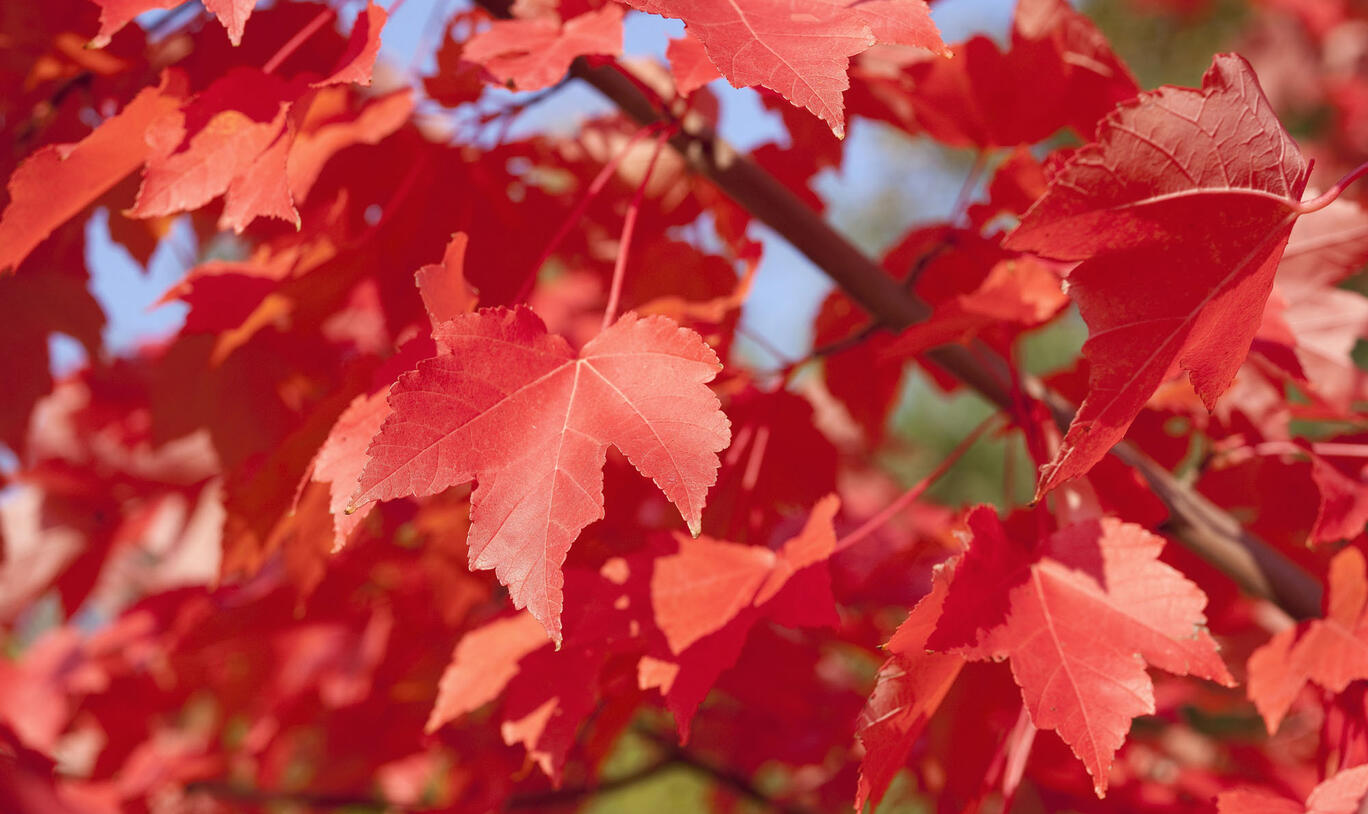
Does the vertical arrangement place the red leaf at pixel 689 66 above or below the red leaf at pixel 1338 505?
above

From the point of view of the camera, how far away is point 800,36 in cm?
41

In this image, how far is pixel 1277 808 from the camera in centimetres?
47

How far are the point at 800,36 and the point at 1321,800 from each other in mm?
454

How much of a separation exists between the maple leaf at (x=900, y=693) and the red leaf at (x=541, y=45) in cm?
34

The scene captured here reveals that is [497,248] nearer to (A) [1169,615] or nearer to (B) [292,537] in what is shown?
(B) [292,537]

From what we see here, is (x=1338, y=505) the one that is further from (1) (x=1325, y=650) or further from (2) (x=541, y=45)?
(2) (x=541, y=45)

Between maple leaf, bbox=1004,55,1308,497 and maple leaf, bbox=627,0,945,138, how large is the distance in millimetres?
95

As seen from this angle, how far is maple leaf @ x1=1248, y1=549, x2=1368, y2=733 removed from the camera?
1.81 ft

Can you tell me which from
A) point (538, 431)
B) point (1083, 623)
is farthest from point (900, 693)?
point (538, 431)

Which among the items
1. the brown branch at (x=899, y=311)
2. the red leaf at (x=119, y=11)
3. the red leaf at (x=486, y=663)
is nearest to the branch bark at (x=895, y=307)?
the brown branch at (x=899, y=311)

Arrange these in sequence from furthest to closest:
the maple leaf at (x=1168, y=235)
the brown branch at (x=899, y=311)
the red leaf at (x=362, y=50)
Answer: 1. the brown branch at (x=899, y=311)
2. the red leaf at (x=362, y=50)
3. the maple leaf at (x=1168, y=235)

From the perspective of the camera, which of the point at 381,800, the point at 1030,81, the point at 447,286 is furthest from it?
the point at 381,800

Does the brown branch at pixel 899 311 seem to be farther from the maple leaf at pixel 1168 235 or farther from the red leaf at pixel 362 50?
the maple leaf at pixel 1168 235

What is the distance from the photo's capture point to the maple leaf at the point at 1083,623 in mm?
436
